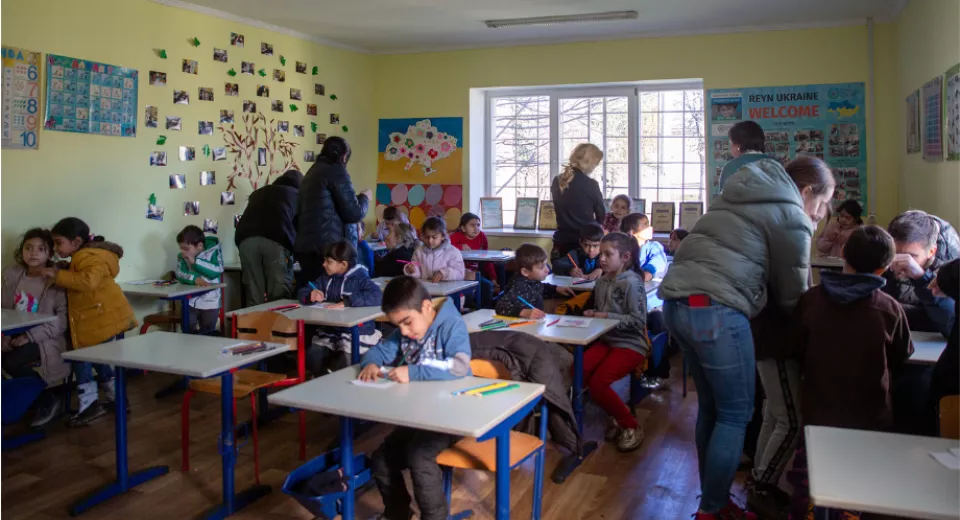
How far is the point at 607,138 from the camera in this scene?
24.3 ft

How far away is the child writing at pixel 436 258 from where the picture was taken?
16.7 feet

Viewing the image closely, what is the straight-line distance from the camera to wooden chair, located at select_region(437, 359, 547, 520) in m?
2.42

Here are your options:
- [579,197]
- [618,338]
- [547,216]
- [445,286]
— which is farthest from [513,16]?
[618,338]

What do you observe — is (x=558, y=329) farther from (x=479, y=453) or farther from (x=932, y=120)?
(x=932, y=120)

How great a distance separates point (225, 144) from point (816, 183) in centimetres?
484

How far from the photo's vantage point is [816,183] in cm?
247

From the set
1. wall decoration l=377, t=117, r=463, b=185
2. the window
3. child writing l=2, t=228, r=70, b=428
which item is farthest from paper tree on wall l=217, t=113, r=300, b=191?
the window

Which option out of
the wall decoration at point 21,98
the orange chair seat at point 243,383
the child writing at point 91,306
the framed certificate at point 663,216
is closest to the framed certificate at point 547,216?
the framed certificate at point 663,216

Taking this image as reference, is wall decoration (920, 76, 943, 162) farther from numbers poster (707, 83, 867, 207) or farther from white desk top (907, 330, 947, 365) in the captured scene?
white desk top (907, 330, 947, 365)

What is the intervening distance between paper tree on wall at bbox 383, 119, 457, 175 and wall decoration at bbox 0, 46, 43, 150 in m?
3.68

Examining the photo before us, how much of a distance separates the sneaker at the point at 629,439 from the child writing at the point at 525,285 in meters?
0.74

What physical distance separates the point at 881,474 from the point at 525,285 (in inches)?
95.3

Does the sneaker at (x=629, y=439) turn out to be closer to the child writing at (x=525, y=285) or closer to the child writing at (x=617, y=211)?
the child writing at (x=525, y=285)

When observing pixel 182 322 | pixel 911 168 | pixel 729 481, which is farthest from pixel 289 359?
pixel 911 168
